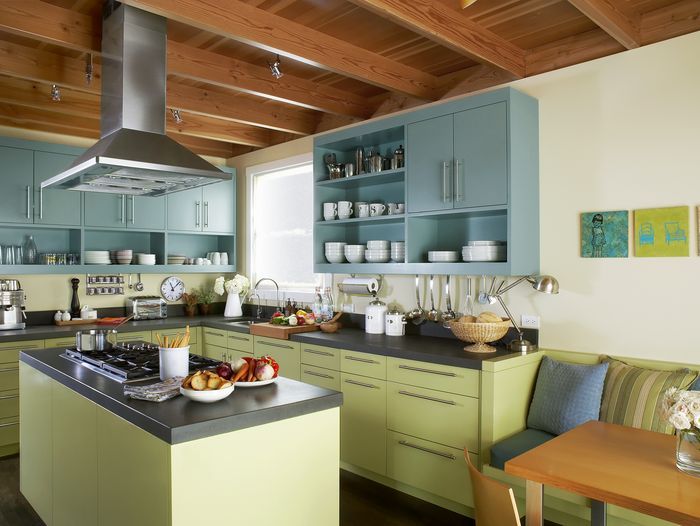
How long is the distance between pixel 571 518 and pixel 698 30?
272cm

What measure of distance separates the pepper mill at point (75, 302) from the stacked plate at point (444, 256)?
11.2 ft

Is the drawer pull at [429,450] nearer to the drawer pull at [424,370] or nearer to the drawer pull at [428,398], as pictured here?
the drawer pull at [428,398]

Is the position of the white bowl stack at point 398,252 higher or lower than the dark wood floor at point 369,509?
higher

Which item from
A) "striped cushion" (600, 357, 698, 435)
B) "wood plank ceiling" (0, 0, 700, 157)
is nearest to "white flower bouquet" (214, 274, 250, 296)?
"wood plank ceiling" (0, 0, 700, 157)

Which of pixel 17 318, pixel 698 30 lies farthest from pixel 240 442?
pixel 17 318

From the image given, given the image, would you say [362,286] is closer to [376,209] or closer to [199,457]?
[376,209]

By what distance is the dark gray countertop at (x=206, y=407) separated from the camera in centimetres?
196

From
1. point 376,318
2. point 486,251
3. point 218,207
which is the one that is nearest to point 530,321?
point 486,251

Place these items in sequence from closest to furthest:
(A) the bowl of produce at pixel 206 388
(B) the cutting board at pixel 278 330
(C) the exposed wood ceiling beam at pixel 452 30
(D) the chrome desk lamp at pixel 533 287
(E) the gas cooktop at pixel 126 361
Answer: (A) the bowl of produce at pixel 206 388 < (E) the gas cooktop at pixel 126 361 < (C) the exposed wood ceiling beam at pixel 452 30 < (D) the chrome desk lamp at pixel 533 287 < (B) the cutting board at pixel 278 330

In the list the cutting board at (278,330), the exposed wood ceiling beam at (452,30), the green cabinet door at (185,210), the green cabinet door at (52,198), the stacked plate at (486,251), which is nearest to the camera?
the exposed wood ceiling beam at (452,30)

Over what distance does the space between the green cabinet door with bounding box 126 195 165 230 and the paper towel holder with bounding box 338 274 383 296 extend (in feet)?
6.80

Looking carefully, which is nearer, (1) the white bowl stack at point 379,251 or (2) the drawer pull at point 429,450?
(2) the drawer pull at point 429,450

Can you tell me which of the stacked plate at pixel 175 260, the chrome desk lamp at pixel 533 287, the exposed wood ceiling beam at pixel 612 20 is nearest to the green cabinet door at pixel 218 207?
the stacked plate at pixel 175 260

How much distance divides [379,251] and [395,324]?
22.2 inches
